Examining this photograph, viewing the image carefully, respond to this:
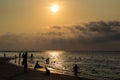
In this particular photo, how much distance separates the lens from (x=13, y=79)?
28234 millimetres

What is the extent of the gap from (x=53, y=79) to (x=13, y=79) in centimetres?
506

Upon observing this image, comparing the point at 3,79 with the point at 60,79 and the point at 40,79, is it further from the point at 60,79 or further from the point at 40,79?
the point at 60,79

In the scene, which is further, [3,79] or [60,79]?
[60,79]

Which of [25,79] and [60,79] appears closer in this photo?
[25,79]

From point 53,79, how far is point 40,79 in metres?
1.92

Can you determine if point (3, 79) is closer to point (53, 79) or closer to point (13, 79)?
point (13, 79)

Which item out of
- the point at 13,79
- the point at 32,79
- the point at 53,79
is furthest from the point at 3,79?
the point at 53,79

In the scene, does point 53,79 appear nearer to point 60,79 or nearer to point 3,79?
point 60,79

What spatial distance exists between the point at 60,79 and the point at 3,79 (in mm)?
7119

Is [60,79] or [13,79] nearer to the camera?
[13,79]

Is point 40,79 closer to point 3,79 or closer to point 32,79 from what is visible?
point 32,79

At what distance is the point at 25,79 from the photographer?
28656mm

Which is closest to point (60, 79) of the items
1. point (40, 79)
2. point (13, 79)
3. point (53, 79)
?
point (53, 79)

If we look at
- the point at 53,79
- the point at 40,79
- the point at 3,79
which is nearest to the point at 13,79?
the point at 3,79
